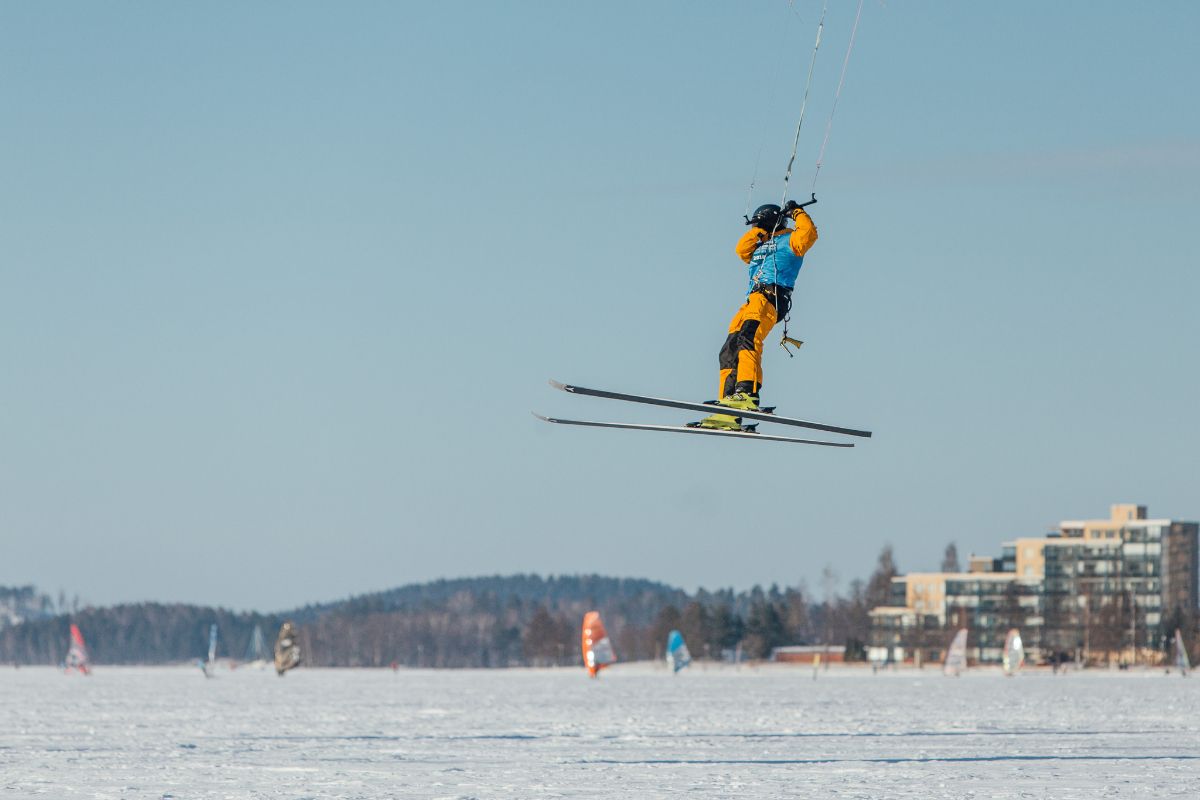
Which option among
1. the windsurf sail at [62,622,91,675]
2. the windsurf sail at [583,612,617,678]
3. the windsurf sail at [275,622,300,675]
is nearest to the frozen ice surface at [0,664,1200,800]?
the windsurf sail at [583,612,617,678]

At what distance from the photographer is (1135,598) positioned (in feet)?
557

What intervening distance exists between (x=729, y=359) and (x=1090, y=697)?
38.1 metres

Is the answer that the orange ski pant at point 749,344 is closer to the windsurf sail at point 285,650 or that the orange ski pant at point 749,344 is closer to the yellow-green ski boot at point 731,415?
the yellow-green ski boot at point 731,415

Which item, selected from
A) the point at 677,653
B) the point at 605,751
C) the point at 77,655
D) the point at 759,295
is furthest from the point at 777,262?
the point at 77,655

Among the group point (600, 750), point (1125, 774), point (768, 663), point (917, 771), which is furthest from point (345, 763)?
point (768, 663)

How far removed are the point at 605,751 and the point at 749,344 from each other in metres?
9.72

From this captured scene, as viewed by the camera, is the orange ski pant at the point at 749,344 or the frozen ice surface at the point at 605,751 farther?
the frozen ice surface at the point at 605,751

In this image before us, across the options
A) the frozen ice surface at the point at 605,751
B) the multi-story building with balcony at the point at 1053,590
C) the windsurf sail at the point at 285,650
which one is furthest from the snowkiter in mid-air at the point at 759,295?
the multi-story building with balcony at the point at 1053,590

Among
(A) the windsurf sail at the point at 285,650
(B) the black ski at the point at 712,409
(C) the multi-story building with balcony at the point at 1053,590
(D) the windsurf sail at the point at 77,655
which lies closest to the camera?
(B) the black ski at the point at 712,409

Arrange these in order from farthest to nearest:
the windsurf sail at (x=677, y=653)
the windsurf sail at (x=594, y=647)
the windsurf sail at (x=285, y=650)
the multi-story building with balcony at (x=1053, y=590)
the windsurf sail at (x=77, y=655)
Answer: the multi-story building with balcony at (x=1053, y=590) → the windsurf sail at (x=77, y=655) → the windsurf sail at (x=285, y=650) → the windsurf sail at (x=677, y=653) → the windsurf sail at (x=594, y=647)

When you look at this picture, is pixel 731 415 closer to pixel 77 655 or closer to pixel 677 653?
pixel 677 653

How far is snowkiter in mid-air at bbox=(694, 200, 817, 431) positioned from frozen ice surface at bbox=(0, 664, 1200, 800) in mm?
4325

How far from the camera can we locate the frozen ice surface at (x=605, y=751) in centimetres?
2070

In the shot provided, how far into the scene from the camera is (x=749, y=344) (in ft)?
62.8
